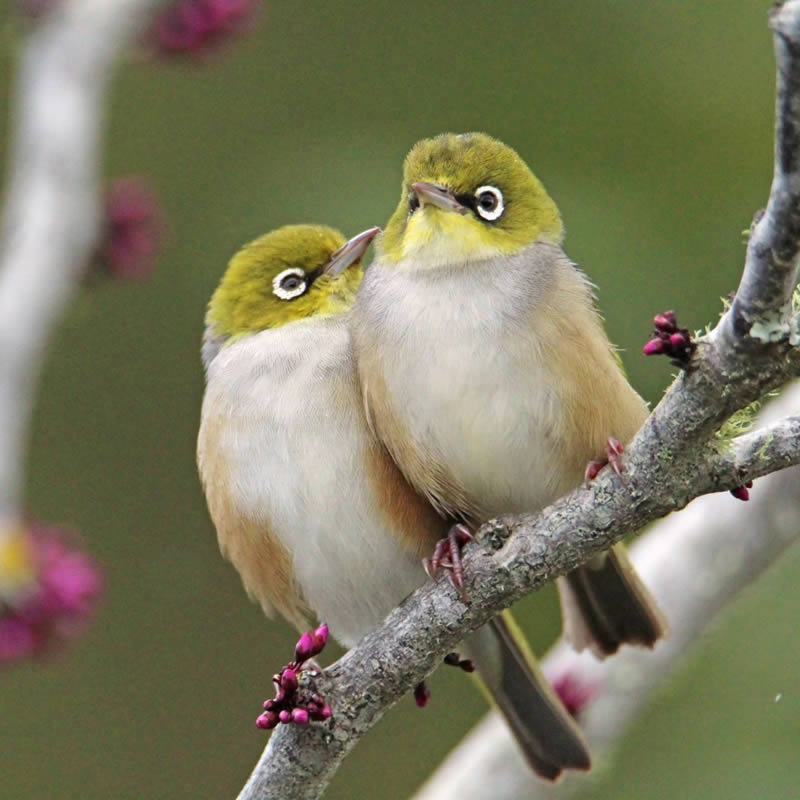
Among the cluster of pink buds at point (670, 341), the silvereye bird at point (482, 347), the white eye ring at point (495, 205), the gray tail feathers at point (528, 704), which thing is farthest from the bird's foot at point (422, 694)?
the cluster of pink buds at point (670, 341)

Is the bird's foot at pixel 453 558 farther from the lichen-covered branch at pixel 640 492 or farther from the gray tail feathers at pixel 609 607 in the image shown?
the gray tail feathers at pixel 609 607

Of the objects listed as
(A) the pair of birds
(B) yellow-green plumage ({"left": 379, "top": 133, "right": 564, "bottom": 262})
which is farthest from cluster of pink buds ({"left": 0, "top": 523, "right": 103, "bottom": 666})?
(B) yellow-green plumage ({"left": 379, "top": 133, "right": 564, "bottom": 262})

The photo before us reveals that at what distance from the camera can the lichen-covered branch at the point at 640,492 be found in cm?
296

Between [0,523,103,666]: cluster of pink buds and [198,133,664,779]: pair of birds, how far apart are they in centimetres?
44

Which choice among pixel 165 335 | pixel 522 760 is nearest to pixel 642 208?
pixel 165 335

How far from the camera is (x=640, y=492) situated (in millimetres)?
3447

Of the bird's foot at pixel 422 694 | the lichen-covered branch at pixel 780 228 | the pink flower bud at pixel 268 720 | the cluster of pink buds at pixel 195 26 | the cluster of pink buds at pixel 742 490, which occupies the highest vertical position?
the cluster of pink buds at pixel 195 26

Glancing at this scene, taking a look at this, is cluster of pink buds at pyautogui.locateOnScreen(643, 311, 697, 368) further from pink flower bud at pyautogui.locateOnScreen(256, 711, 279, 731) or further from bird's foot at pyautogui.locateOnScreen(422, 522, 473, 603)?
pink flower bud at pyautogui.locateOnScreen(256, 711, 279, 731)

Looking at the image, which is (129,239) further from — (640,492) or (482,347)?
(640,492)

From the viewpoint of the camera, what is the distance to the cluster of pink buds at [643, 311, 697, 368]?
3096mm

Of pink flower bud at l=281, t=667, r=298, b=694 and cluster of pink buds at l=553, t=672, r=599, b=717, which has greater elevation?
cluster of pink buds at l=553, t=672, r=599, b=717

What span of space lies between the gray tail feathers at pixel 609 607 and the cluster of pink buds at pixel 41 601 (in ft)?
4.54

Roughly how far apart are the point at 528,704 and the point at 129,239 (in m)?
1.92

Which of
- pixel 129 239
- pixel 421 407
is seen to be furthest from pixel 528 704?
pixel 129 239
